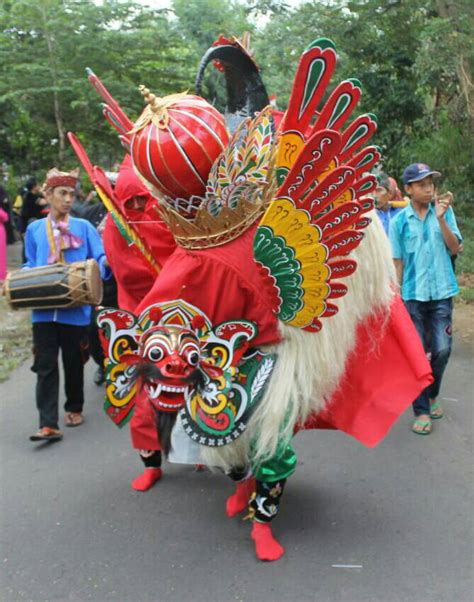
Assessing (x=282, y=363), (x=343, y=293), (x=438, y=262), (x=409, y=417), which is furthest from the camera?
(x=409, y=417)

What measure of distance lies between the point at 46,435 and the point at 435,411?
274 cm

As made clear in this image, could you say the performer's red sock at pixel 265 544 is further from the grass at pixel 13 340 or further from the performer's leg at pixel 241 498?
the grass at pixel 13 340

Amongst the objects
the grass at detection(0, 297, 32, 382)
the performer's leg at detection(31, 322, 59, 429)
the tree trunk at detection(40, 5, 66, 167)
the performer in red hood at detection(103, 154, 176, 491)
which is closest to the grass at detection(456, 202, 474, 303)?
the grass at detection(0, 297, 32, 382)

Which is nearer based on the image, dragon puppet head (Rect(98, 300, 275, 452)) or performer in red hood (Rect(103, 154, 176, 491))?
dragon puppet head (Rect(98, 300, 275, 452))

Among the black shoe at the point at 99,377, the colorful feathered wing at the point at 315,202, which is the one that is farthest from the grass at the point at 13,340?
the colorful feathered wing at the point at 315,202

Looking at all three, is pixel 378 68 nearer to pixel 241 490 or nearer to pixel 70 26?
pixel 70 26

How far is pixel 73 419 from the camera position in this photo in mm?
4527

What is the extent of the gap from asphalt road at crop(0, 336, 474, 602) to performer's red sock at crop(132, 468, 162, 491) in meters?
0.05

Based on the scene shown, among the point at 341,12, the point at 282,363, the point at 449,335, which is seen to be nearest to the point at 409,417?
the point at 449,335

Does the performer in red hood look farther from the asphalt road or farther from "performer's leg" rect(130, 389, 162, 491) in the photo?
the asphalt road

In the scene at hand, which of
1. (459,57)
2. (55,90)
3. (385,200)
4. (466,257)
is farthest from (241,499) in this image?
(55,90)

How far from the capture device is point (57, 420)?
428 centimetres

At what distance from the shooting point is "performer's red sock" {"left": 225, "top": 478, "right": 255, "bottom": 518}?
3188 mm

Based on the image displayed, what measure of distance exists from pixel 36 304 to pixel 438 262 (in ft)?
8.62
